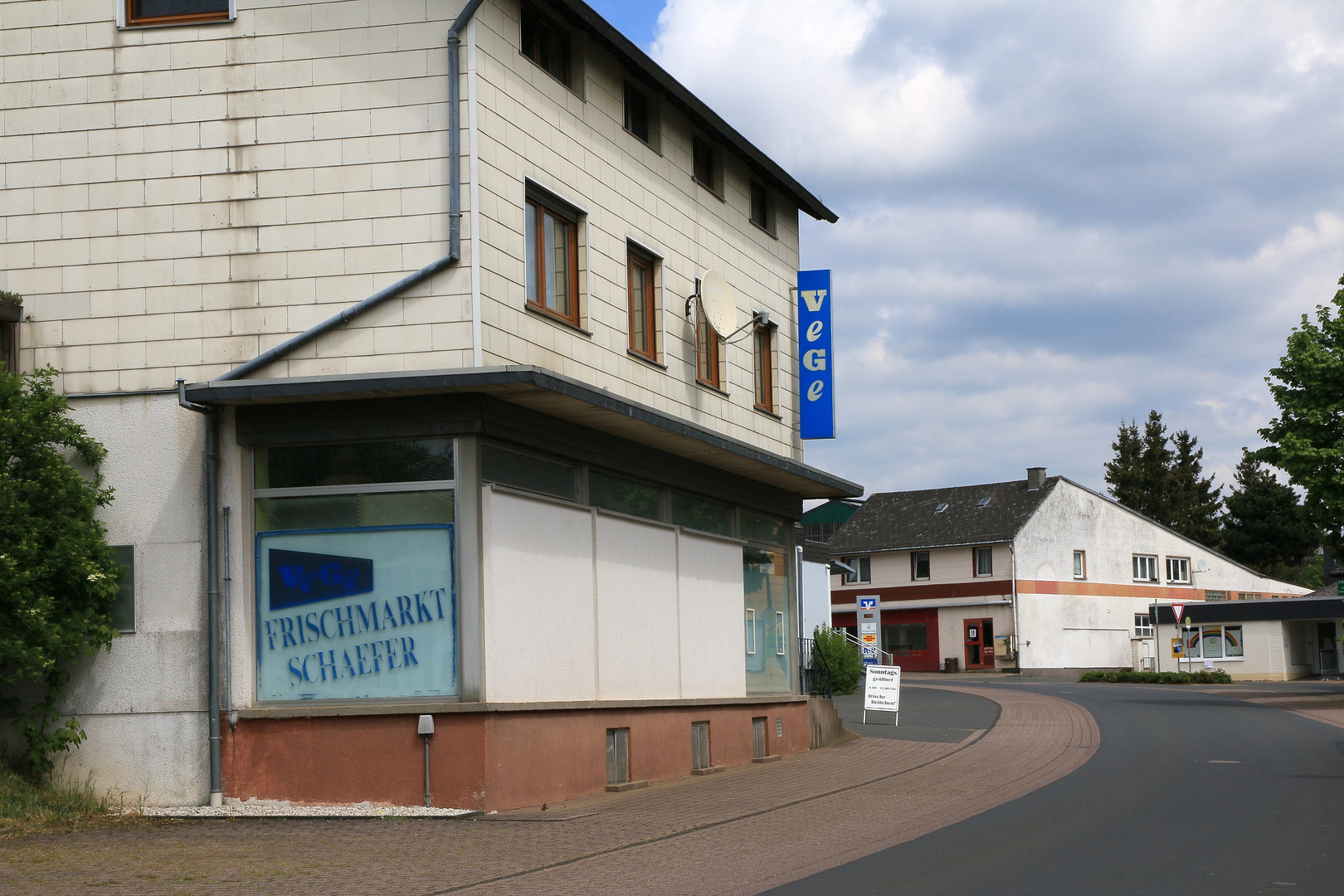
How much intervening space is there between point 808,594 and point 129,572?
3121 centimetres

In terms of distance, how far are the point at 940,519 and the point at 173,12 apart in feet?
192

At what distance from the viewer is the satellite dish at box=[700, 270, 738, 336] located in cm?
1855

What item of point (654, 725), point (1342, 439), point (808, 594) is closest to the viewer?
point (654, 725)

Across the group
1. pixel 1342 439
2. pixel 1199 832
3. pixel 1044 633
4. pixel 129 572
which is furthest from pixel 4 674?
pixel 1044 633

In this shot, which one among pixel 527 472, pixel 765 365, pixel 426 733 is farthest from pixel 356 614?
pixel 765 365

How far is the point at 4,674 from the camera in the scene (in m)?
13.9

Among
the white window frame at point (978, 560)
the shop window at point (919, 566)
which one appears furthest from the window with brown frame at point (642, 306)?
the shop window at point (919, 566)

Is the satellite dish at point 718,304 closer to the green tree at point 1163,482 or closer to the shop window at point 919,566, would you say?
the shop window at point 919,566

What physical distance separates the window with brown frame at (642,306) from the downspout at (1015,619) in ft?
154

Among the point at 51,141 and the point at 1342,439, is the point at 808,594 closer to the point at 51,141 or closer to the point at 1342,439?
the point at 1342,439

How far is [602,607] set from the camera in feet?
53.8

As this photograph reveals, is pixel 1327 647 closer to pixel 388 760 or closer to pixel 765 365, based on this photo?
pixel 765 365

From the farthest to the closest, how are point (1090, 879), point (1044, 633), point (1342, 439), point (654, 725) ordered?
point (1044, 633) → point (1342, 439) → point (654, 725) → point (1090, 879)

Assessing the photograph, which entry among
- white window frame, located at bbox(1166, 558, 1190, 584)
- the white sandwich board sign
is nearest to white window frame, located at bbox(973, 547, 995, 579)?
white window frame, located at bbox(1166, 558, 1190, 584)
